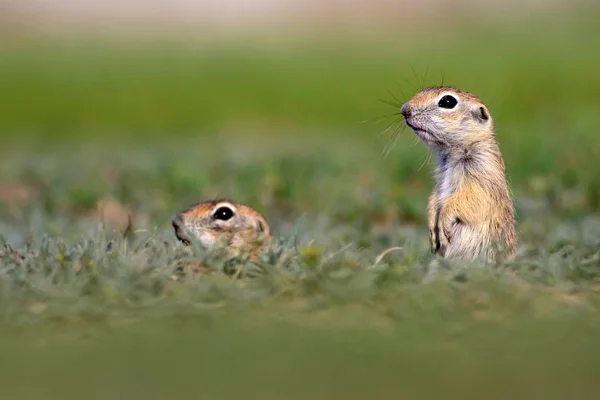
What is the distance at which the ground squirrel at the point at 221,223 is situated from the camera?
6.02 m

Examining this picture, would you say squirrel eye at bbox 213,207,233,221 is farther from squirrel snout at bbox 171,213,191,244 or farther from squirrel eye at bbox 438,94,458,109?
squirrel eye at bbox 438,94,458,109

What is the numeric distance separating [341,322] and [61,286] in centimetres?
132

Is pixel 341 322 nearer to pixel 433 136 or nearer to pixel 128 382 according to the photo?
pixel 128 382

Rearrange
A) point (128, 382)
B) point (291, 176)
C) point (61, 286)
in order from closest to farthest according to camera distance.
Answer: point (128, 382), point (61, 286), point (291, 176)

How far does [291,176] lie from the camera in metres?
9.02

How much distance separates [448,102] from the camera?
5.94 metres

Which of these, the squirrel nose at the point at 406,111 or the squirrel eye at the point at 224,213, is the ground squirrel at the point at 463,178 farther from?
the squirrel eye at the point at 224,213

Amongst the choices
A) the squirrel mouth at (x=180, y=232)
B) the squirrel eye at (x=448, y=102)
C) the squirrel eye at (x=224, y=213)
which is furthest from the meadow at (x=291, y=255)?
the squirrel eye at (x=448, y=102)

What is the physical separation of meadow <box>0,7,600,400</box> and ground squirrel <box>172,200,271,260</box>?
20 centimetres

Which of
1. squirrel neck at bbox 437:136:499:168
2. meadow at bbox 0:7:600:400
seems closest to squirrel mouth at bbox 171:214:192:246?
meadow at bbox 0:7:600:400

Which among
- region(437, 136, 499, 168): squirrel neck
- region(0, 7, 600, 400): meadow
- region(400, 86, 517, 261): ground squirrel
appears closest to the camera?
region(0, 7, 600, 400): meadow

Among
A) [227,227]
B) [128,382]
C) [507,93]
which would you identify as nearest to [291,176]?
[227,227]

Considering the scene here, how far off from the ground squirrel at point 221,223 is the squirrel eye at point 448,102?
1224 mm

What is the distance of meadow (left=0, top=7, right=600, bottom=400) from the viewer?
3.79 m
